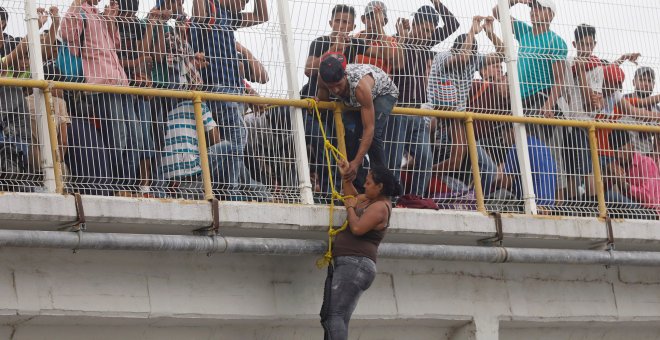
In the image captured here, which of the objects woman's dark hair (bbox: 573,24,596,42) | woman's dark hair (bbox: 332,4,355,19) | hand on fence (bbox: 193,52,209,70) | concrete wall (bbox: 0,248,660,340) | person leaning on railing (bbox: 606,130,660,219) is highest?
woman's dark hair (bbox: 332,4,355,19)

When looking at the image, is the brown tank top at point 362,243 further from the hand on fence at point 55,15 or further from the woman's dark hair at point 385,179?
the hand on fence at point 55,15

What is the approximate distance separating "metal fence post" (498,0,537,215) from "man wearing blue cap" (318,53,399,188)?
1.77 metres

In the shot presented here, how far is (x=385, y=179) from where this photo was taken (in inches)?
570

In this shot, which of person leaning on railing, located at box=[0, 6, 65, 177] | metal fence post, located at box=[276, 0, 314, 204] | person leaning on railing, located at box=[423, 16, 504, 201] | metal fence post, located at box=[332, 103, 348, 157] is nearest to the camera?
person leaning on railing, located at box=[0, 6, 65, 177]

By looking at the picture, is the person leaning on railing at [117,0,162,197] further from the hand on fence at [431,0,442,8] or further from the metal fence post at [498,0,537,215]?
the metal fence post at [498,0,537,215]

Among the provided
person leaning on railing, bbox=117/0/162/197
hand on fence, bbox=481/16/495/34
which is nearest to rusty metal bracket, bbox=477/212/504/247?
hand on fence, bbox=481/16/495/34

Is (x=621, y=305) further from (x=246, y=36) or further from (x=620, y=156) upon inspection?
(x=246, y=36)

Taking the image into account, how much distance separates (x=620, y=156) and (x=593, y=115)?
0.60 m

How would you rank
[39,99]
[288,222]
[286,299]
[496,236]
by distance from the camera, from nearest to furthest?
[39,99] < [288,222] < [286,299] < [496,236]

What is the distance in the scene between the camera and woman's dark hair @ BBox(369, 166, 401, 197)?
570 inches

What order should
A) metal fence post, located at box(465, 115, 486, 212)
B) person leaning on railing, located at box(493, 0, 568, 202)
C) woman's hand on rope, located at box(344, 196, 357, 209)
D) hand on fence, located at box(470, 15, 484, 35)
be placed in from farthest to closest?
1. person leaning on railing, located at box(493, 0, 568, 202)
2. hand on fence, located at box(470, 15, 484, 35)
3. metal fence post, located at box(465, 115, 486, 212)
4. woman's hand on rope, located at box(344, 196, 357, 209)

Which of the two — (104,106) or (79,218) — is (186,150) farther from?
(79,218)

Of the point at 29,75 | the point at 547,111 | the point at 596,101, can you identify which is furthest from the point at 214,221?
the point at 596,101

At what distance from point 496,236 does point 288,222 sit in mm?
2333
